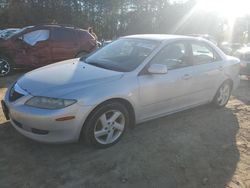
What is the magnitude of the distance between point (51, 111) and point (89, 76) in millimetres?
805

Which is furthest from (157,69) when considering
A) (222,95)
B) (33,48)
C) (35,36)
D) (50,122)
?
(35,36)

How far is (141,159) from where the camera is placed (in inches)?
167

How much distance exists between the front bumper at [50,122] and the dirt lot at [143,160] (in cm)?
31

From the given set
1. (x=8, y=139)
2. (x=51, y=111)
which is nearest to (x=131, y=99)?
(x=51, y=111)

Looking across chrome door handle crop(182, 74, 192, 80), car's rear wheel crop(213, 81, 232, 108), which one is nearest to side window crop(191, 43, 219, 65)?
chrome door handle crop(182, 74, 192, 80)

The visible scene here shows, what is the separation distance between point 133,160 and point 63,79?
1.43 metres

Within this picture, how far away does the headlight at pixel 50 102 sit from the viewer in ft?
13.0

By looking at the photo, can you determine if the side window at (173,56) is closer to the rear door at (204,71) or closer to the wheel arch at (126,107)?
the rear door at (204,71)

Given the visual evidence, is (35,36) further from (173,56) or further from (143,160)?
(143,160)

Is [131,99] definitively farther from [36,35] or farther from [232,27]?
[232,27]

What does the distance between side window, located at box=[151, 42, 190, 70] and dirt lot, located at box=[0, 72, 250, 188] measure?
1.03 m

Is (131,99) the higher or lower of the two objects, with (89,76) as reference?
lower

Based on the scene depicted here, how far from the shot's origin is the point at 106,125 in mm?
4391

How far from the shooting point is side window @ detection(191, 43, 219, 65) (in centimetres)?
559
